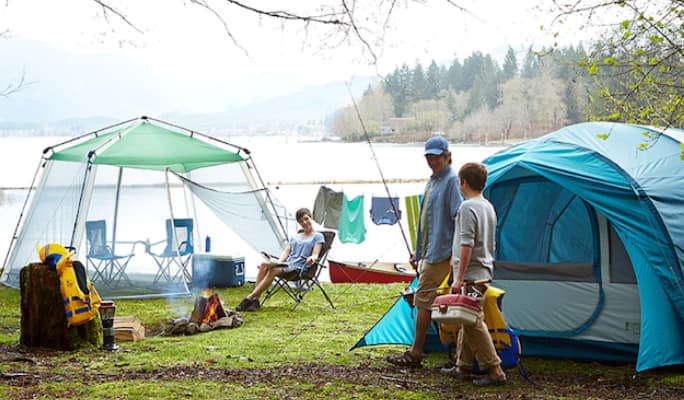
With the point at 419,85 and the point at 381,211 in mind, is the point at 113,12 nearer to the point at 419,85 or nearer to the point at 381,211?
the point at 381,211

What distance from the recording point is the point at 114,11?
4.46 m

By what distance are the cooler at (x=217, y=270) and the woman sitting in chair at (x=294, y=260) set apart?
4.26 feet

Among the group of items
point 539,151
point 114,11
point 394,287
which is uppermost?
point 114,11

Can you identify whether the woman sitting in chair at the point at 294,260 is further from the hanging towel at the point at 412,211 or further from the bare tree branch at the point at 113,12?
the hanging towel at the point at 412,211

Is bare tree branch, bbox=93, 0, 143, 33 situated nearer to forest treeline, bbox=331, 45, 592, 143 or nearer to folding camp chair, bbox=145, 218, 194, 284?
folding camp chair, bbox=145, 218, 194, 284

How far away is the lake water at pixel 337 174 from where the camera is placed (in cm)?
1839

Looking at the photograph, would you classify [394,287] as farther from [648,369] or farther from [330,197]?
[648,369]

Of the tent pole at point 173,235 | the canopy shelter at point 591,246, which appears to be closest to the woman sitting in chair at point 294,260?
the tent pole at point 173,235

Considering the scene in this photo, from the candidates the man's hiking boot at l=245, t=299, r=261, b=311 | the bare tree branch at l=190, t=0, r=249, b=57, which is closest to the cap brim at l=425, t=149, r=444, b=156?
the bare tree branch at l=190, t=0, r=249, b=57

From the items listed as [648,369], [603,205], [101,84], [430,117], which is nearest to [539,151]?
[603,205]

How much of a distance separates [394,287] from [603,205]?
4.59 m

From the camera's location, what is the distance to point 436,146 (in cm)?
440

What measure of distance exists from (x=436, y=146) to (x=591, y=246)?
1477 millimetres

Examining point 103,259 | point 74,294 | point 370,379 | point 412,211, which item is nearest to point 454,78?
point 412,211
